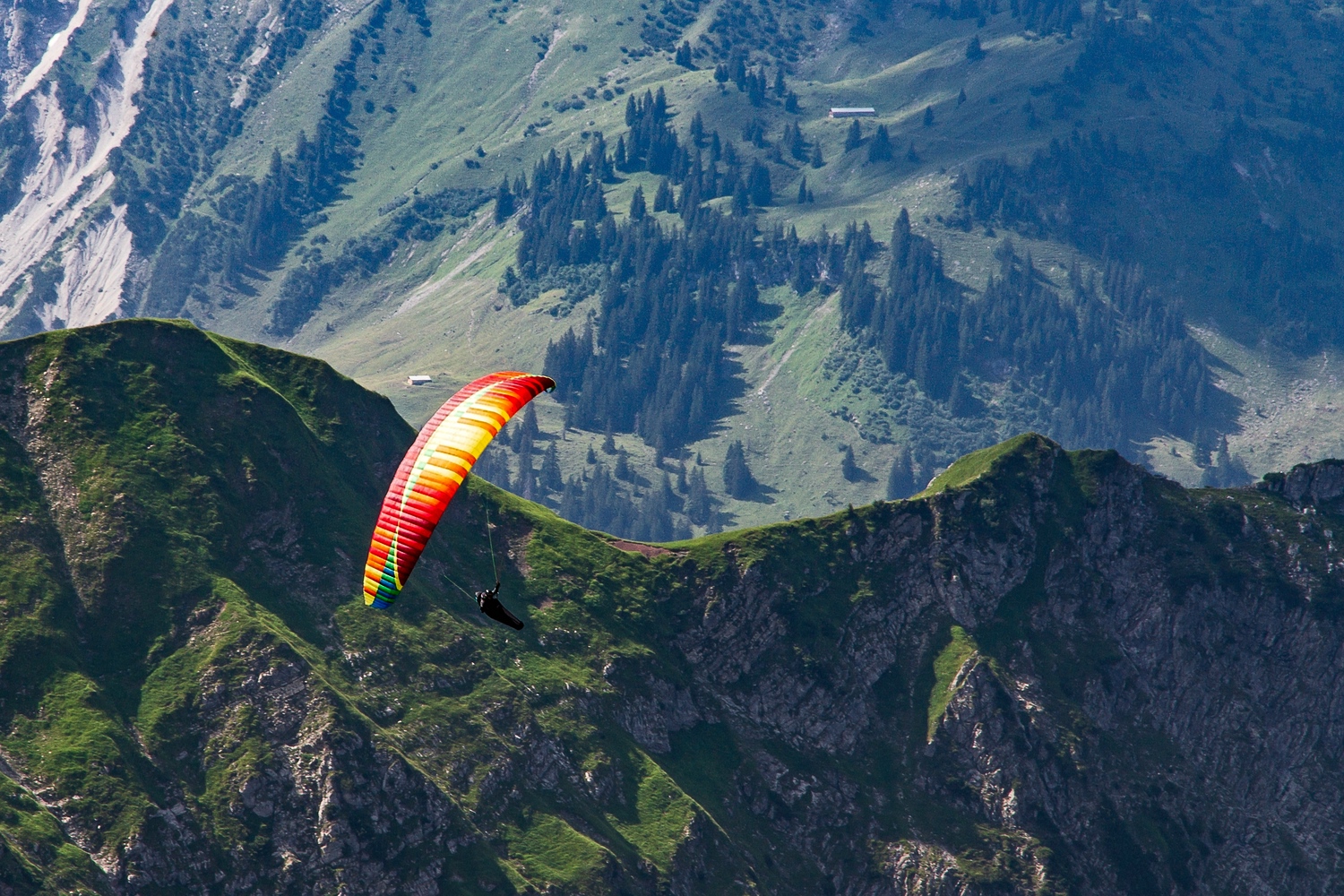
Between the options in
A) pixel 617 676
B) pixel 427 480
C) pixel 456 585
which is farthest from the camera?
pixel 456 585

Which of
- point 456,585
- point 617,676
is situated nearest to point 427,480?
point 617,676

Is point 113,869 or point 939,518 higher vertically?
point 113,869

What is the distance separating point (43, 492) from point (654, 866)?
55141 mm

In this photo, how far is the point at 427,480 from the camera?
268 ft

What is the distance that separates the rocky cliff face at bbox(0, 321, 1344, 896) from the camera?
4564 inches

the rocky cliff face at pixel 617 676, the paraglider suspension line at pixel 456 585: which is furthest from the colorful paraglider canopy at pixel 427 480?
the paraglider suspension line at pixel 456 585

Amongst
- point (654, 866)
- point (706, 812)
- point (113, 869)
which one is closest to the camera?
point (113, 869)

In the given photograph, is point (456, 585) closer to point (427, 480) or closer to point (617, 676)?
point (617, 676)

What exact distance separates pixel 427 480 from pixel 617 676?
63.3 metres

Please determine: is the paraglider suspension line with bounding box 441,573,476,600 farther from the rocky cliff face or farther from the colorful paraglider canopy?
the colorful paraglider canopy

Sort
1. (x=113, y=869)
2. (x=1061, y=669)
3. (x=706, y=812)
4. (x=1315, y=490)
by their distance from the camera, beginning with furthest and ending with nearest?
(x=1315, y=490) → (x=1061, y=669) → (x=706, y=812) → (x=113, y=869)

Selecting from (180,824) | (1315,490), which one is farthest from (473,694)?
(1315,490)

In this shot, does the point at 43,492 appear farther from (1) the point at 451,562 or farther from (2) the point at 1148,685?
(2) the point at 1148,685

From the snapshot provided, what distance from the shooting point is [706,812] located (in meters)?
135
